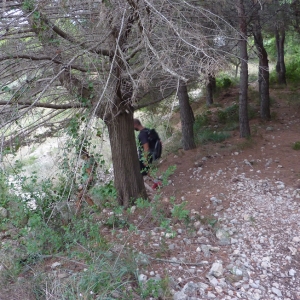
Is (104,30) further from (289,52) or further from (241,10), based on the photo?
(289,52)

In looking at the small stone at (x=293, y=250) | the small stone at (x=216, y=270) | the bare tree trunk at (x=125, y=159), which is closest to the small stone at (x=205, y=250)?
the small stone at (x=216, y=270)

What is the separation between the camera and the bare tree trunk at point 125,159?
565 cm

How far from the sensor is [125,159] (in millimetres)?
5793

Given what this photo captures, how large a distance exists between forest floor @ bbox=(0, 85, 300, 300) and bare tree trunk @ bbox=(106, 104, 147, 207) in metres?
0.45

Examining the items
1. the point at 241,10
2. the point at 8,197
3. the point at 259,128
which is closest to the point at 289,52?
the point at 259,128

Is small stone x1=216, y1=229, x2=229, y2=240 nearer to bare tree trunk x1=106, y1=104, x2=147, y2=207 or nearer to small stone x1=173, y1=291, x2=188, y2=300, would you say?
small stone x1=173, y1=291, x2=188, y2=300

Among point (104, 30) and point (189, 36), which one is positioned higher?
point (104, 30)

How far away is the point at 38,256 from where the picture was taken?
420 cm

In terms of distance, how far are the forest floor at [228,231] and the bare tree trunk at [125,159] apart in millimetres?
454

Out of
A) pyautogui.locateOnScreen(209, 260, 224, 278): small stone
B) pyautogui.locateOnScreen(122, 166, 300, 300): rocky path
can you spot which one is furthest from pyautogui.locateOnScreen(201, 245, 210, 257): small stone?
pyautogui.locateOnScreen(209, 260, 224, 278): small stone

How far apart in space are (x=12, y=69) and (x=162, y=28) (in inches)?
86.4

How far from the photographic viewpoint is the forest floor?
3816 millimetres

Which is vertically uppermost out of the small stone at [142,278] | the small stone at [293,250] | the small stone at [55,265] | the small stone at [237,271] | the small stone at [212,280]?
the small stone at [55,265]

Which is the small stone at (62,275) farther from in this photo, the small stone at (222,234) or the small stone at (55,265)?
the small stone at (222,234)
